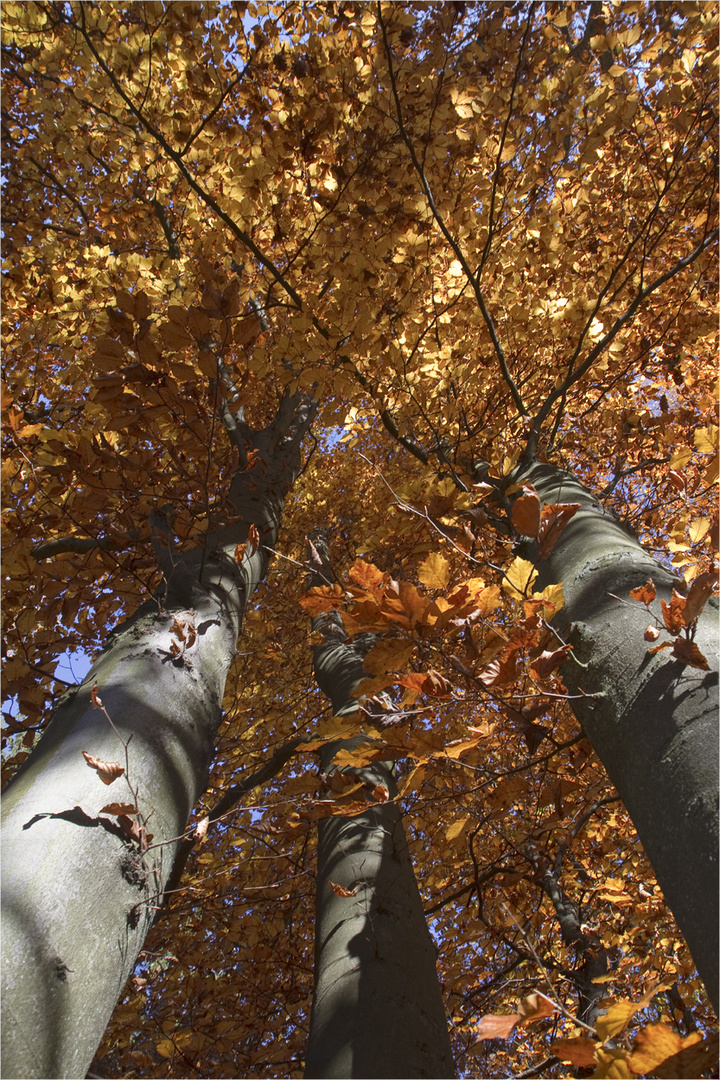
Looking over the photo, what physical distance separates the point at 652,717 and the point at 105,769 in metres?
1.21

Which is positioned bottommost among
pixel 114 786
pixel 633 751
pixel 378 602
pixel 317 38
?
pixel 633 751

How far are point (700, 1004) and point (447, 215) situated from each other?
22.8 ft

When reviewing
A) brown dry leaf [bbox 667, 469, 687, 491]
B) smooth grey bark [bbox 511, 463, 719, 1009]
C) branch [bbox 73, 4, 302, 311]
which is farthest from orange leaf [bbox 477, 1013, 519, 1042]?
branch [bbox 73, 4, 302, 311]

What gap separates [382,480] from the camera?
3486 millimetres

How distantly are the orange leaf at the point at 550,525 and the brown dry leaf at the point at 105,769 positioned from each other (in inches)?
45.7

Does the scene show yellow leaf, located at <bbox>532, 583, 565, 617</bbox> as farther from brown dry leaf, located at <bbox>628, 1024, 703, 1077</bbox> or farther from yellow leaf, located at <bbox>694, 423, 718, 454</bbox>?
brown dry leaf, located at <bbox>628, 1024, 703, 1077</bbox>

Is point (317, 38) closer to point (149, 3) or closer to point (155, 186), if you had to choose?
point (149, 3)

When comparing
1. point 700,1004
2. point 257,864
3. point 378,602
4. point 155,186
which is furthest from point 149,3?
point 700,1004

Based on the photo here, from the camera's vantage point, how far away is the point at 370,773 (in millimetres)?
2426

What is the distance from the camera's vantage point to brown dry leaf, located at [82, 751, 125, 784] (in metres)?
1.25

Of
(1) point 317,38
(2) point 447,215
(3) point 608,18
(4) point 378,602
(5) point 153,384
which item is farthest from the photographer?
(3) point 608,18

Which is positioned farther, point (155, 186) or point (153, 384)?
point (155, 186)

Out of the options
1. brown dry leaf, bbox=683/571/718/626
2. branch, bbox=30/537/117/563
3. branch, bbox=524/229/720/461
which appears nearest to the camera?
brown dry leaf, bbox=683/571/718/626

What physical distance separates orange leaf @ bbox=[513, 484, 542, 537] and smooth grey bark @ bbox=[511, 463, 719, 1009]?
0.28 meters
